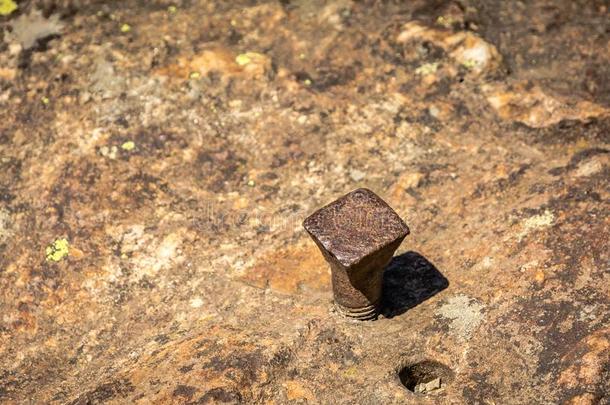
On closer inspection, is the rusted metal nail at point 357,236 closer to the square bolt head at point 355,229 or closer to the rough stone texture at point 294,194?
the square bolt head at point 355,229

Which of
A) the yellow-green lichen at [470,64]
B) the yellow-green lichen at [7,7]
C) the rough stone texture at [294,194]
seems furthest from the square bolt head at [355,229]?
the yellow-green lichen at [7,7]

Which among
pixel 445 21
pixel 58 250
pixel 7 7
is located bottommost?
pixel 445 21

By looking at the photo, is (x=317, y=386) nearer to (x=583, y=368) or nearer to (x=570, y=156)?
(x=583, y=368)

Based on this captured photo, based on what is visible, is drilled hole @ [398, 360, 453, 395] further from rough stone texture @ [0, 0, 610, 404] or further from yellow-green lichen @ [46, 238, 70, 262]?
yellow-green lichen @ [46, 238, 70, 262]

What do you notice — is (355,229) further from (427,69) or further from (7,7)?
(7,7)

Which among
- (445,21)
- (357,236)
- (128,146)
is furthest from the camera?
(445,21)

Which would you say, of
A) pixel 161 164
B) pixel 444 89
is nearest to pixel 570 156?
pixel 444 89

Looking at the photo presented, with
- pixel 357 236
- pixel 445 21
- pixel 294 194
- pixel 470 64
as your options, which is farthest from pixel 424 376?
pixel 445 21
